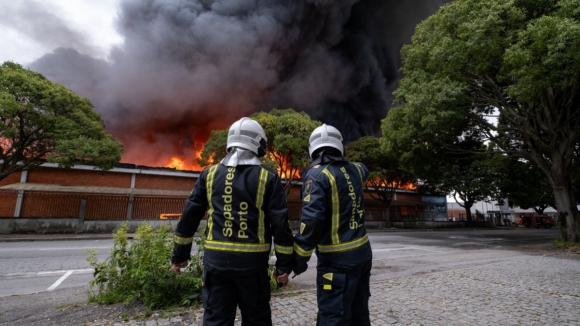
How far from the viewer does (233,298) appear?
7.29ft

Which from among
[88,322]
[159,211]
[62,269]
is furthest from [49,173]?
[88,322]

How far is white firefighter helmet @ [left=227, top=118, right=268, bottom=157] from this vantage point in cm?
244

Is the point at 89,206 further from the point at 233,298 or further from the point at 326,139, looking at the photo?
the point at 326,139

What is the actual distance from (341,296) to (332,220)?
602 mm

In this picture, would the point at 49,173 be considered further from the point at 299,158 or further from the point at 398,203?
the point at 398,203

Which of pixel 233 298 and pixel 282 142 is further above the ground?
pixel 282 142

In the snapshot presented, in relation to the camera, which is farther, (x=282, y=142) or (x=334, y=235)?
(x=282, y=142)

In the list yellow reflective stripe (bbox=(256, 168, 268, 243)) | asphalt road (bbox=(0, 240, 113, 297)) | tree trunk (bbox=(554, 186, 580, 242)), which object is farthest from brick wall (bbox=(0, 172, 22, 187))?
tree trunk (bbox=(554, 186, 580, 242))

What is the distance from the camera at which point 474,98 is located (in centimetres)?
1252

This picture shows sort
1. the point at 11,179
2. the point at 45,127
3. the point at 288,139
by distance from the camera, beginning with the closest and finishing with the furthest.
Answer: the point at 45,127 < the point at 11,179 < the point at 288,139

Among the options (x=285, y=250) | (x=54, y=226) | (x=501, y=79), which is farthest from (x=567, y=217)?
(x=54, y=226)

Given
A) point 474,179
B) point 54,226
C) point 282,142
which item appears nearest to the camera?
point 54,226

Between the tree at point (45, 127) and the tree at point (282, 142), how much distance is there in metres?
6.63

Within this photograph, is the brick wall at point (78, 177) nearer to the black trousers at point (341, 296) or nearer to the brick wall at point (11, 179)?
the brick wall at point (11, 179)
